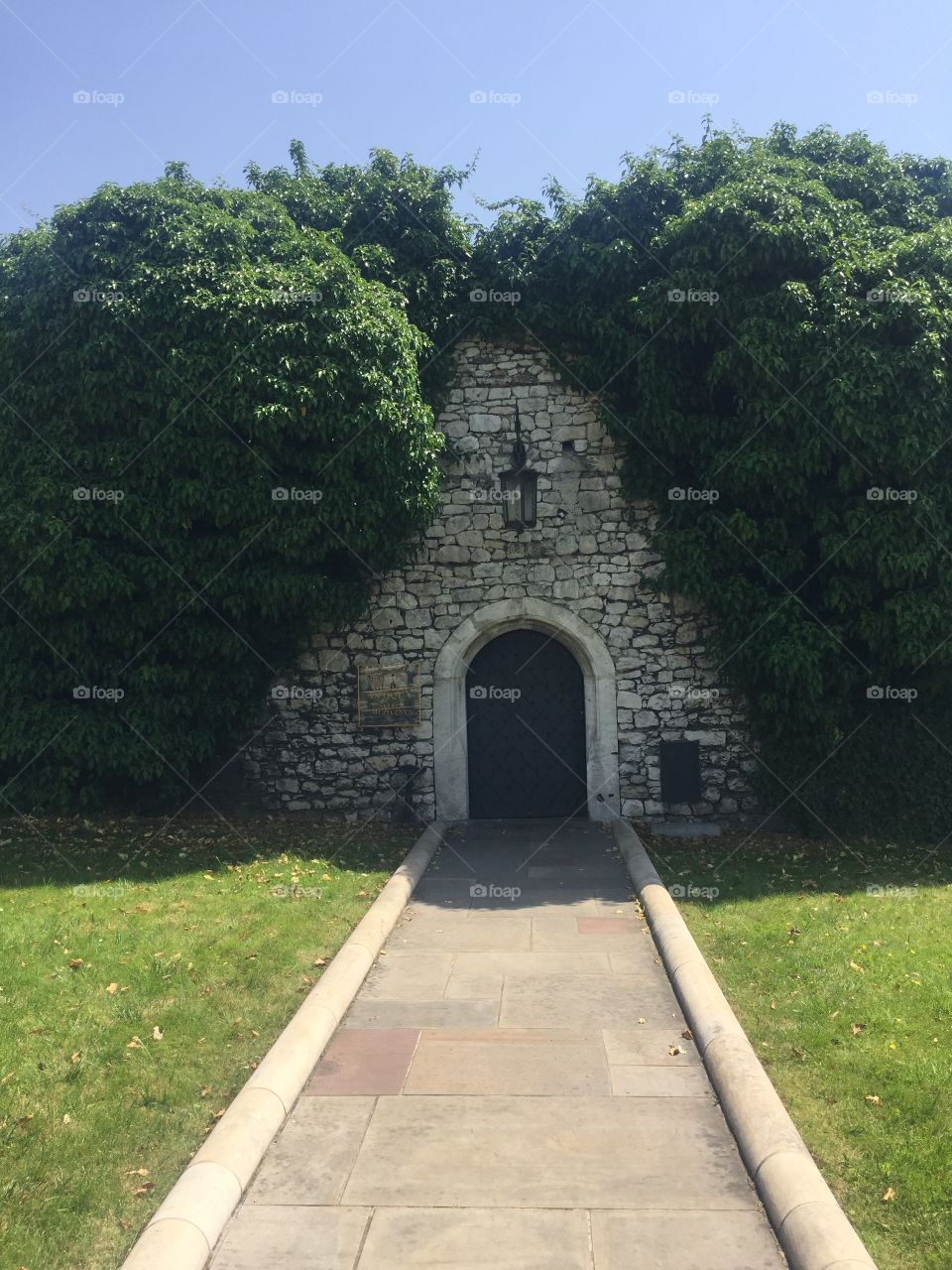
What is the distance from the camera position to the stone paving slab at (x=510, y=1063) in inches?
180

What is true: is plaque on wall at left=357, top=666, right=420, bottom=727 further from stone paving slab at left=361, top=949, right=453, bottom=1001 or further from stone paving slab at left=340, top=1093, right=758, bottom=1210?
stone paving slab at left=340, top=1093, right=758, bottom=1210

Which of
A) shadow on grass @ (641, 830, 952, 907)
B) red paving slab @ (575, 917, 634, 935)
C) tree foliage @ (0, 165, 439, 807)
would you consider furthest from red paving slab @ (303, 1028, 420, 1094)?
tree foliage @ (0, 165, 439, 807)

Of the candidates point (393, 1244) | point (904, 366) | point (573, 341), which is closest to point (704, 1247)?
point (393, 1244)

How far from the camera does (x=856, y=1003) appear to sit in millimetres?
5383

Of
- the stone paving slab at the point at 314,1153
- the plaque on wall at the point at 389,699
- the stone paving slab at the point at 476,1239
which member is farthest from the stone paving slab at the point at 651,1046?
the plaque on wall at the point at 389,699
